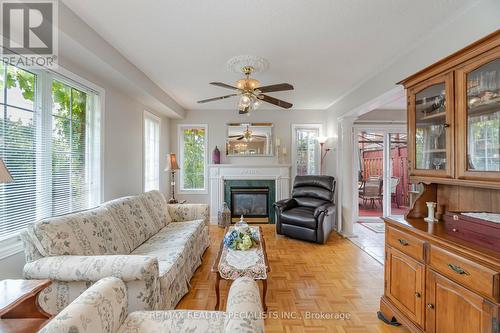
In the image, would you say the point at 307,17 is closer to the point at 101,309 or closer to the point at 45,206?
the point at 101,309

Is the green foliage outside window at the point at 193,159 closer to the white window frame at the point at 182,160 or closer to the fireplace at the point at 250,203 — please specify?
the white window frame at the point at 182,160

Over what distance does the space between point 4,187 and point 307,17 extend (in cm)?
268

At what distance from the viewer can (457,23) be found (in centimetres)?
183

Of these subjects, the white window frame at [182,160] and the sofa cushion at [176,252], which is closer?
the sofa cushion at [176,252]

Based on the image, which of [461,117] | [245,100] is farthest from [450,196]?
[245,100]

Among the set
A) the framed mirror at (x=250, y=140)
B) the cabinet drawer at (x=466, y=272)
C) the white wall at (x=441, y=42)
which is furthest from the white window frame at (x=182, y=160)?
the cabinet drawer at (x=466, y=272)

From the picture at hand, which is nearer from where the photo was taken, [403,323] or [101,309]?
[101,309]

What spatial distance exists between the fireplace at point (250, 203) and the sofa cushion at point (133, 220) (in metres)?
2.23

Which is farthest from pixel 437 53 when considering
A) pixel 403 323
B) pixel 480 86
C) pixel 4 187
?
pixel 4 187

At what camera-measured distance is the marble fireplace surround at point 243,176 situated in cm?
494

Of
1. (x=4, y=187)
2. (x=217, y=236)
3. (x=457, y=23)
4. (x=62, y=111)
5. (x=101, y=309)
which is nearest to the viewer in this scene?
(x=101, y=309)

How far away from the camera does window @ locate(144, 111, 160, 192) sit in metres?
4.06

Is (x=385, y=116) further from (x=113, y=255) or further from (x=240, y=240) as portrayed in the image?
(x=113, y=255)

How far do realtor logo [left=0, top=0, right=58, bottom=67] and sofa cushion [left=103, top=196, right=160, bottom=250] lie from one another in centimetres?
142
